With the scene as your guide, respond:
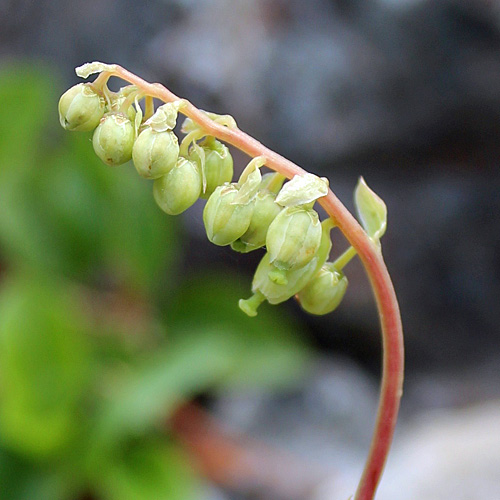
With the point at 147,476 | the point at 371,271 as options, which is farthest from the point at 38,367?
the point at 371,271

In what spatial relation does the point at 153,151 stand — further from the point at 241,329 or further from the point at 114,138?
the point at 241,329

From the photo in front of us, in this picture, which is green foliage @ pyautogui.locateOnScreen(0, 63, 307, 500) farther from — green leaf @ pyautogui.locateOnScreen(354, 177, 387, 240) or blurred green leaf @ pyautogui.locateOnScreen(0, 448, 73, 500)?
green leaf @ pyautogui.locateOnScreen(354, 177, 387, 240)

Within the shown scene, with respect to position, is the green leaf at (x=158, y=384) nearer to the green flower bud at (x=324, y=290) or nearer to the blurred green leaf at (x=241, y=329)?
the blurred green leaf at (x=241, y=329)

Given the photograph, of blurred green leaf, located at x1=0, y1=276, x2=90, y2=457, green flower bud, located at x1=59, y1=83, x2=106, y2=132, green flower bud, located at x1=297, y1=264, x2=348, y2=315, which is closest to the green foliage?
blurred green leaf, located at x1=0, y1=276, x2=90, y2=457

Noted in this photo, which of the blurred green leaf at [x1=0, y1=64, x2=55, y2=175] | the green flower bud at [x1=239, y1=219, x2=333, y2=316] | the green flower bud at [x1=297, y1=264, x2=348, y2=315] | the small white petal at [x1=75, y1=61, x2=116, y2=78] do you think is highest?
the blurred green leaf at [x1=0, y1=64, x2=55, y2=175]

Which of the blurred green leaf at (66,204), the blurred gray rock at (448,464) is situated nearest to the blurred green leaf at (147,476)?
the blurred gray rock at (448,464)

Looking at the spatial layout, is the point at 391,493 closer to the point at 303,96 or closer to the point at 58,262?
the point at 303,96

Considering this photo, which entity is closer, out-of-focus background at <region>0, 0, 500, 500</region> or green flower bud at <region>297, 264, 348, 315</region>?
green flower bud at <region>297, 264, 348, 315</region>

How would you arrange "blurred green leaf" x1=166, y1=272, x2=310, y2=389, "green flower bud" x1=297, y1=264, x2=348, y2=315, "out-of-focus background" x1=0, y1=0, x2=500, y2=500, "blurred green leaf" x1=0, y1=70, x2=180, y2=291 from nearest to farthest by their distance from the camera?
1. "green flower bud" x1=297, y1=264, x2=348, y2=315
2. "out-of-focus background" x1=0, y1=0, x2=500, y2=500
3. "blurred green leaf" x1=166, y1=272, x2=310, y2=389
4. "blurred green leaf" x1=0, y1=70, x2=180, y2=291
